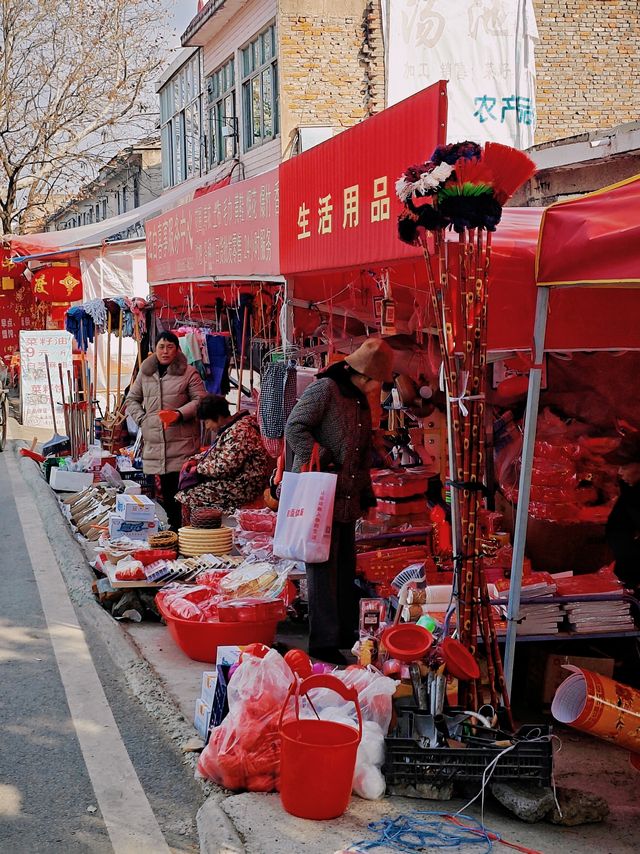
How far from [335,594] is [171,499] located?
4.12 m

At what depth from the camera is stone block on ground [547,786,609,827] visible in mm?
4195

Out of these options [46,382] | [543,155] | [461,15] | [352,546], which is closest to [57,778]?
[352,546]

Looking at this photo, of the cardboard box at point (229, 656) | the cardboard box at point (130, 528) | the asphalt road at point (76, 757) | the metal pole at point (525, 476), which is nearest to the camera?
the asphalt road at point (76, 757)

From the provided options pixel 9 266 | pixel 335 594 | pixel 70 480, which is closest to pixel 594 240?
pixel 335 594

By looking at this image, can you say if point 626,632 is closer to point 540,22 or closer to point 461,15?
point 461,15

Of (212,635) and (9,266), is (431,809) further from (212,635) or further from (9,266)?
(9,266)

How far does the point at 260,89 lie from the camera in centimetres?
2002

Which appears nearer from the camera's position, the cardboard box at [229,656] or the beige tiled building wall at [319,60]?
the cardboard box at [229,656]

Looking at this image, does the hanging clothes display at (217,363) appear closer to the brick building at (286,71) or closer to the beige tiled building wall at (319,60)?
the brick building at (286,71)

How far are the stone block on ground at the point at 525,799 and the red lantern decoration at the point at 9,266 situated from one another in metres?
20.2

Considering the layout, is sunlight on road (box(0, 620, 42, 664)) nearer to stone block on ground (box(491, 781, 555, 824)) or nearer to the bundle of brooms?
the bundle of brooms

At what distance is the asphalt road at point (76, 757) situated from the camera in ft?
14.4

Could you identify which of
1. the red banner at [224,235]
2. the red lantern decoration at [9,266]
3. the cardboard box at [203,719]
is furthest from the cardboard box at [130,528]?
the red lantern decoration at [9,266]

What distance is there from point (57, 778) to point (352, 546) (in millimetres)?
2552
